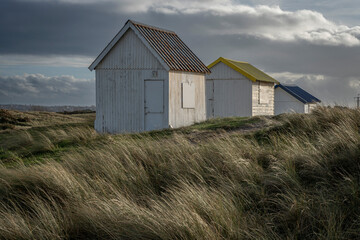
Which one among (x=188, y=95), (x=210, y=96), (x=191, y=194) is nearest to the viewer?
(x=191, y=194)

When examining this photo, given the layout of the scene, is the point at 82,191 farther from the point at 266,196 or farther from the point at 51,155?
the point at 51,155

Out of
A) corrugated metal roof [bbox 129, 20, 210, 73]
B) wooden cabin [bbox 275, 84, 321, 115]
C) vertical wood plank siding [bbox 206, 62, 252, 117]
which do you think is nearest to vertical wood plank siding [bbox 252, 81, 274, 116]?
vertical wood plank siding [bbox 206, 62, 252, 117]

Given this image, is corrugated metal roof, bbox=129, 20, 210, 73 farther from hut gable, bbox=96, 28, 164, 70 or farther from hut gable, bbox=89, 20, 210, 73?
hut gable, bbox=96, 28, 164, 70

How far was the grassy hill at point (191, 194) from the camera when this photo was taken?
5.57 metres

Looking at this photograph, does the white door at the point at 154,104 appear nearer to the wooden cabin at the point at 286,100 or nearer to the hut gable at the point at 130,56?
the hut gable at the point at 130,56

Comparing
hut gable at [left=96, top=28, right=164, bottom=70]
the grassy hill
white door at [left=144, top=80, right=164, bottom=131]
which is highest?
hut gable at [left=96, top=28, right=164, bottom=70]

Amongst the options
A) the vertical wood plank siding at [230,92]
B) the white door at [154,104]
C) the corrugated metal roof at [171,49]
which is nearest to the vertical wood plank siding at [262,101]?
the vertical wood plank siding at [230,92]

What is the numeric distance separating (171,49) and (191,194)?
14.4 metres

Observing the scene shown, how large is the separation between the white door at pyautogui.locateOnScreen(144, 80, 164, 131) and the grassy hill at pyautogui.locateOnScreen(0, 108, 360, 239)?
296 inches

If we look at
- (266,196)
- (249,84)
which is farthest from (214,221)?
(249,84)

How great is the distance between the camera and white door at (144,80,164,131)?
18.1 metres

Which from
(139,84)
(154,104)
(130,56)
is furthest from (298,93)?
(130,56)

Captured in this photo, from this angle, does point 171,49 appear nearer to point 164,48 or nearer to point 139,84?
point 164,48

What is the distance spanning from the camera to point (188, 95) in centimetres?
1952
